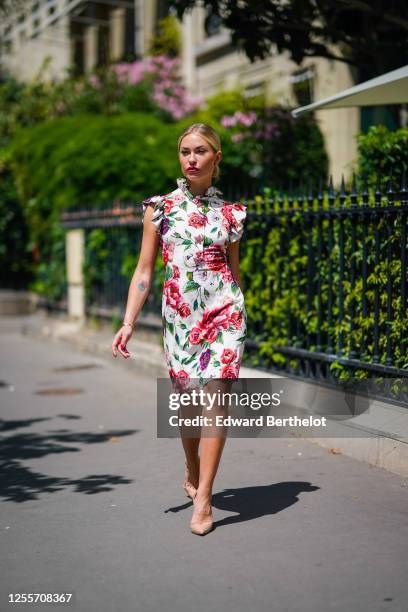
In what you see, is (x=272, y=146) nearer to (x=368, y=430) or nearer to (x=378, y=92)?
(x=378, y=92)

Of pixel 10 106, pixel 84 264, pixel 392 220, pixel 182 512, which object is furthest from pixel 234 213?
pixel 10 106

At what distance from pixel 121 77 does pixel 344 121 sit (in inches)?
275

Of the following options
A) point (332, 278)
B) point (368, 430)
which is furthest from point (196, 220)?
point (332, 278)

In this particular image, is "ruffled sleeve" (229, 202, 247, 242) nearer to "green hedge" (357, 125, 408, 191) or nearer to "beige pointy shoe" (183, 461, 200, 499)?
"beige pointy shoe" (183, 461, 200, 499)

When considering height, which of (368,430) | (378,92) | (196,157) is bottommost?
(368,430)

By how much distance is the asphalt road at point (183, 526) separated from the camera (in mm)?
3883

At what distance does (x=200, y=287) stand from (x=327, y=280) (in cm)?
289

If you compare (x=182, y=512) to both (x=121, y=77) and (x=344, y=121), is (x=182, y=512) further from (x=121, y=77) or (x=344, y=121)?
(x=121, y=77)

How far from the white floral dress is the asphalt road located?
843 millimetres

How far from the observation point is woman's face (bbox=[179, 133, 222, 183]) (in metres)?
4.77

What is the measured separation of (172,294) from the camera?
4777 mm

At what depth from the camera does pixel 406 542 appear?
452 centimetres

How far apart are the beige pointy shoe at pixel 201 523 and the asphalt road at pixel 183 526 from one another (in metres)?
0.05

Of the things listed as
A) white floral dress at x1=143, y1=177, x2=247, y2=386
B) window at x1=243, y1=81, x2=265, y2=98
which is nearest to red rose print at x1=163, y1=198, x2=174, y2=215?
white floral dress at x1=143, y1=177, x2=247, y2=386
